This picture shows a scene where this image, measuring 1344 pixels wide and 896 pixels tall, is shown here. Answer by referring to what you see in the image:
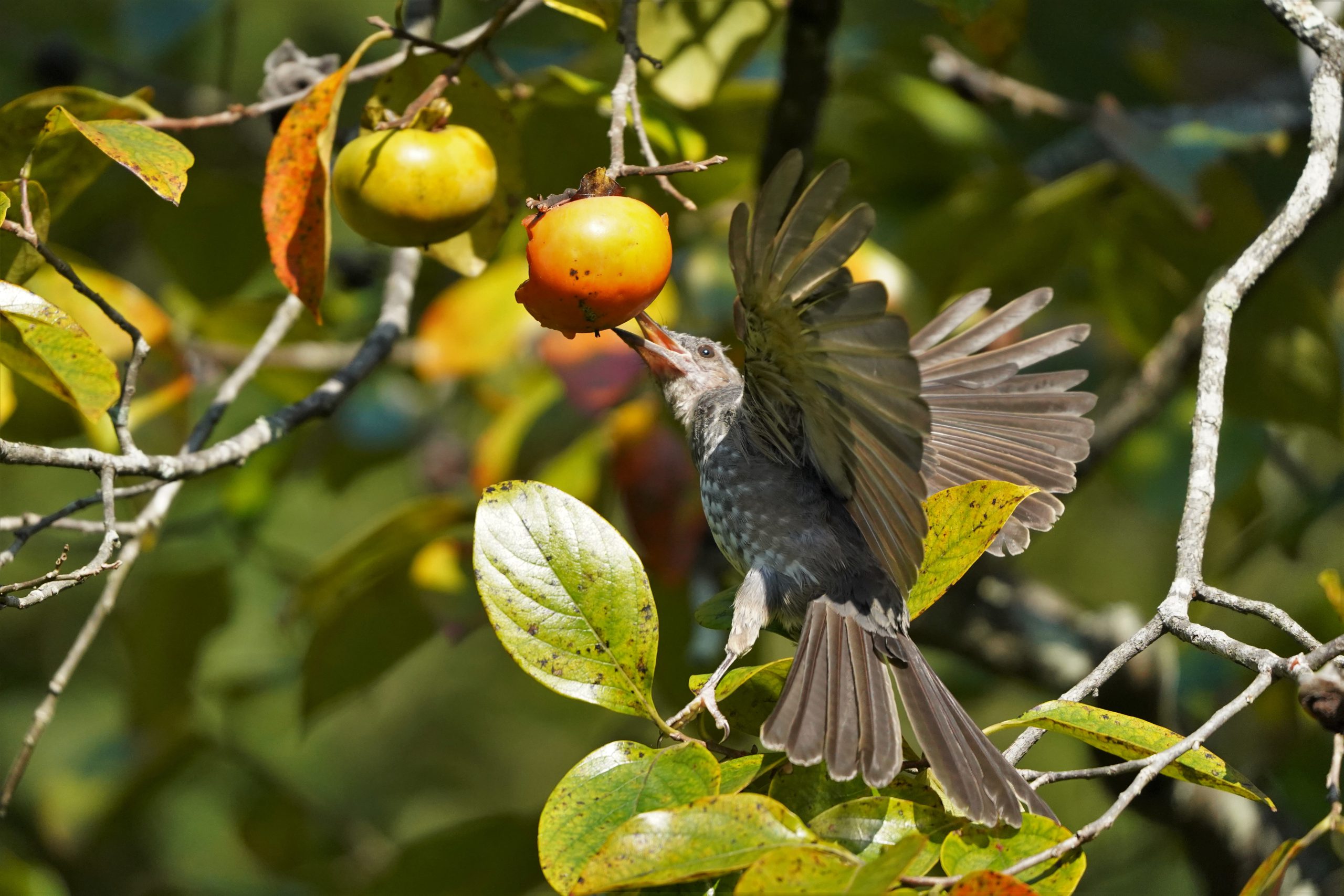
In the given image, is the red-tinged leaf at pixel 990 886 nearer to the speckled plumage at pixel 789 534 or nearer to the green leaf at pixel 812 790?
the green leaf at pixel 812 790

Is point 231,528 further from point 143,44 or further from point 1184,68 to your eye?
point 1184,68

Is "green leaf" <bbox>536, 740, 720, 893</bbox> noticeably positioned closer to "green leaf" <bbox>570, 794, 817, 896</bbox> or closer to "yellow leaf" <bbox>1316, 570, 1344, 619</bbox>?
"green leaf" <bbox>570, 794, 817, 896</bbox>

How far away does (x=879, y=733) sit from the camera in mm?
1388

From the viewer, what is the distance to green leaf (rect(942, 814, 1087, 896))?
1.15 metres

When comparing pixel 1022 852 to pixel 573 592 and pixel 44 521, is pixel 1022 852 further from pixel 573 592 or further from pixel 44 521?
pixel 44 521

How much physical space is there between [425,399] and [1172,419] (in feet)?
6.89

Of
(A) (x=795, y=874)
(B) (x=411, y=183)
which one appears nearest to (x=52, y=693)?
(B) (x=411, y=183)

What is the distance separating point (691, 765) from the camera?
1202mm

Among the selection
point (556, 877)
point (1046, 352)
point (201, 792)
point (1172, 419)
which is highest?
point (1046, 352)

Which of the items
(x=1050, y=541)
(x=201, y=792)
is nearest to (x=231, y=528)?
(x=201, y=792)

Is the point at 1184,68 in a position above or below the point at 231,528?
above

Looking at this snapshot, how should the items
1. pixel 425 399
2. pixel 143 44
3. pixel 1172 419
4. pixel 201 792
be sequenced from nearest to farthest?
pixel 143 44 → pixel 1172 419 → pixel 425 399 → pixel 201 792

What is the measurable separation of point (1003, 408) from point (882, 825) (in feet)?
3.10

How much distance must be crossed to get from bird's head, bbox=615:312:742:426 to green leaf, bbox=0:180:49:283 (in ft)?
3.19
